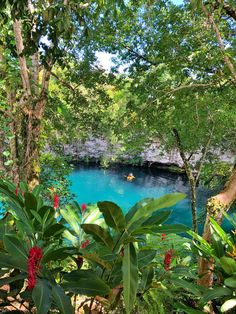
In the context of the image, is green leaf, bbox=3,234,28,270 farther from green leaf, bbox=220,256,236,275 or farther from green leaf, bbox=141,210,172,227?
green leaf, bbox=220,256,236,275

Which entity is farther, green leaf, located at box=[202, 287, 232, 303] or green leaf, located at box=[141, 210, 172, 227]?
green leaf, located at box=[202, 287, 232, 303]

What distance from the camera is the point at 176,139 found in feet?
27.1

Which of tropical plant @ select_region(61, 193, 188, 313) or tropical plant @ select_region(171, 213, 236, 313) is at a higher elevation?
tropical plant @ select_region(61, 193, 188, 313)

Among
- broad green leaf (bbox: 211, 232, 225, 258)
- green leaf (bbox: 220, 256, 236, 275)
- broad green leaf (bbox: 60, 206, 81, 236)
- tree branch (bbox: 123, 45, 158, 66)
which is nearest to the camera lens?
broad green leaf (bbox: 60, 206, 81, 236)

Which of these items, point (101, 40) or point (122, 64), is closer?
point (101, 40)

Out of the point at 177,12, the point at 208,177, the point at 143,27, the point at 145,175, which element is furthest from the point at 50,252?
the point at 145,175

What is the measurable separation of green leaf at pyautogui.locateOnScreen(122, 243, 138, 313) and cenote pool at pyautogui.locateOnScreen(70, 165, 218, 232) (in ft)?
39.9

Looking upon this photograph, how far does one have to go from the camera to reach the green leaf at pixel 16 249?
3.96 ft

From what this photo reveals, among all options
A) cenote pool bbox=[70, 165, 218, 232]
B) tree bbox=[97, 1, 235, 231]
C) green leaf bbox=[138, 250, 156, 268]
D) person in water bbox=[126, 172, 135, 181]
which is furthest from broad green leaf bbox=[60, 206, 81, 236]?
person in water bbox=[126, 172, 135, 181]

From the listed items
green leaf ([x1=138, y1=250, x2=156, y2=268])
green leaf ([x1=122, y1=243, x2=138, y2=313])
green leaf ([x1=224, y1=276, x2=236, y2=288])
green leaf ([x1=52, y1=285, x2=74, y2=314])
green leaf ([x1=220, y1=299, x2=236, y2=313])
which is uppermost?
green leaf ([x1=122, y1=243, x2=138, y2=313])

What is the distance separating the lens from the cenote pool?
15.0m

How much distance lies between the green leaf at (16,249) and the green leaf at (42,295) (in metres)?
→ 0.10

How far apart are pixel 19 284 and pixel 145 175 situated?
789 inches

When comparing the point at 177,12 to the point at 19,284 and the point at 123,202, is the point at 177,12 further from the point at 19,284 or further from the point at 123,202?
the point at 123,202
